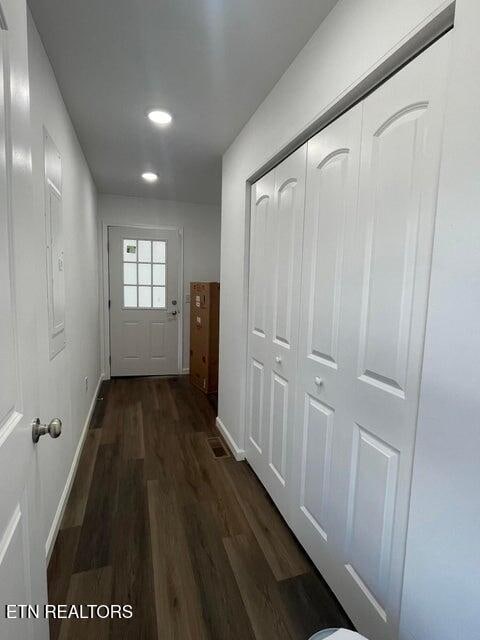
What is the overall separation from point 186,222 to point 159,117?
234 centimetres

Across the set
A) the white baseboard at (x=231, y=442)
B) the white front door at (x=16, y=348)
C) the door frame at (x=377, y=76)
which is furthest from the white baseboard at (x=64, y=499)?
the door frame at (x=377, y=76)

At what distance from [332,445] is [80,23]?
210cm

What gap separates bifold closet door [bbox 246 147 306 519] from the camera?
169cm

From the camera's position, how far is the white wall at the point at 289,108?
1044 mm

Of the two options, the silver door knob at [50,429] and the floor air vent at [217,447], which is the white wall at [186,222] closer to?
the floor air vent at [217,447]

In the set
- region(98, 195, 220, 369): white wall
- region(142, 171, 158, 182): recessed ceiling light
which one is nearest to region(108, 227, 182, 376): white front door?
region(98, 195, 220, 369): white wall

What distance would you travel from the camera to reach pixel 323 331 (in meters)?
1.43

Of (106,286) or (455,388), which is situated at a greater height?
(106,286)

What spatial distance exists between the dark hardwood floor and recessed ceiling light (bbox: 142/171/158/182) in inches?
101

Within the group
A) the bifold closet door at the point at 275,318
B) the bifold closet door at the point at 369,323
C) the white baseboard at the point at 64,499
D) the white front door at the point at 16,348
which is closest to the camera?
the white front door at the point at 16,348

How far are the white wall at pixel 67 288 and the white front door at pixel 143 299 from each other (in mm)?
955

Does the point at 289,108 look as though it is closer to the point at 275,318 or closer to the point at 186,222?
the point at 275,318


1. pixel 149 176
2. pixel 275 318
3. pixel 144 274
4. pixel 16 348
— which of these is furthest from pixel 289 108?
pixel 144 274

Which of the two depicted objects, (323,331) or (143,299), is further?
(143,299)
